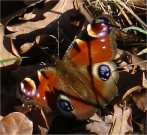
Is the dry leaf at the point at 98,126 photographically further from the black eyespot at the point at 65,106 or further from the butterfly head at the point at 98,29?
the butterfly head at the point at 98,29

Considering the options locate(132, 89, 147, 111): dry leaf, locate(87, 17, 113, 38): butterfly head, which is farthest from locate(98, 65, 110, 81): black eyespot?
locate(132, 89, 147, 111): dry leaf

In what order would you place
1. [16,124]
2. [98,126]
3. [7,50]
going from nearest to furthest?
[16,124], [98,126], [7,50]

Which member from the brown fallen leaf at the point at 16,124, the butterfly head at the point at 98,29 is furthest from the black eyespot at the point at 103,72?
the brown fallen leaf at the point at 16,124

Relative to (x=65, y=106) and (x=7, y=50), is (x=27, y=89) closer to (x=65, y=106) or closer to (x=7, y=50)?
(x=65, y=106)

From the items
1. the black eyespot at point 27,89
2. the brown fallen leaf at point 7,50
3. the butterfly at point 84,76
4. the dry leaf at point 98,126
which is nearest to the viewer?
the black eyespot at point 27,89

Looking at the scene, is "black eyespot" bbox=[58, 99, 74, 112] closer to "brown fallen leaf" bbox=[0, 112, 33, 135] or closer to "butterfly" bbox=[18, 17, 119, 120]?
"butterfly" bbox=[18, 17, 119, 120]

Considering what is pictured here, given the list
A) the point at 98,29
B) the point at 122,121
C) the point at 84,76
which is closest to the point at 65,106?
the point at 84,76
